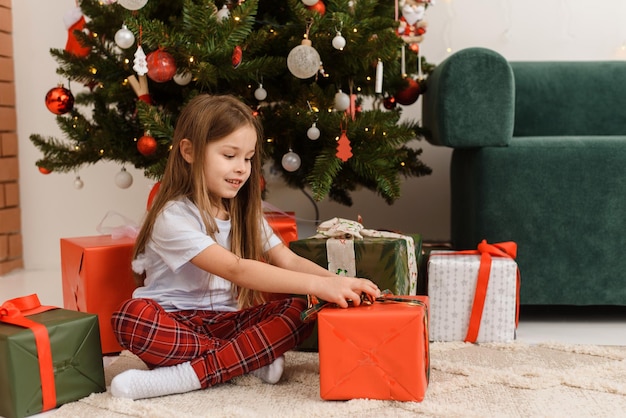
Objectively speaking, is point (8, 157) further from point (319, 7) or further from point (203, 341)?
point (203, 341)

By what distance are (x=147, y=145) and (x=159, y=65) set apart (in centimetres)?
21

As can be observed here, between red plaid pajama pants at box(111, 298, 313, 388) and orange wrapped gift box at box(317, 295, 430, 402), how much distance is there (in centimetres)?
16

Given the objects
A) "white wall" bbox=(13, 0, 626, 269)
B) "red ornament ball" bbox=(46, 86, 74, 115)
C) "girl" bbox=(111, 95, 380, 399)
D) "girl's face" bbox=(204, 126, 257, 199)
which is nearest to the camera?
"girl" bbox=(111, 95, 380, 399)

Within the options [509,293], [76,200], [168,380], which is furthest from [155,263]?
[76,200]

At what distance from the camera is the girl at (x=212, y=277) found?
4.49ft

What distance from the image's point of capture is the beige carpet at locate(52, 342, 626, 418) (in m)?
1.24

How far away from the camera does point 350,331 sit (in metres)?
1.28

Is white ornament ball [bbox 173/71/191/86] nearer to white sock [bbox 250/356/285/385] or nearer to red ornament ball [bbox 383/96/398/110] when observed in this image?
red ornament ball [bbox 383/96/398/110]

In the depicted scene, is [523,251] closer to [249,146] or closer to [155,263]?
[249,146]

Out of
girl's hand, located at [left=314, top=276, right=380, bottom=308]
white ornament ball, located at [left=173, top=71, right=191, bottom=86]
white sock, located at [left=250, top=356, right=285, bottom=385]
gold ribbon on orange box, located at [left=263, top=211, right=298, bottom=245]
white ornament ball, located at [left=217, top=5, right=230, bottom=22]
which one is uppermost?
white ornament ball, located at [left=217, top=5, right=230, bottom=22]

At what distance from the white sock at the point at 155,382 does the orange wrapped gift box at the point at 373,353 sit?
0.84 ft

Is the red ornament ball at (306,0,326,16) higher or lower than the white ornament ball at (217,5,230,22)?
higher

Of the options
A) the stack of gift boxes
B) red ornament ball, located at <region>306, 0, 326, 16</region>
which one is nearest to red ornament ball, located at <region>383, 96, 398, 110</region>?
red ornament ball, located at <region>306, 0, 326, 16</region>

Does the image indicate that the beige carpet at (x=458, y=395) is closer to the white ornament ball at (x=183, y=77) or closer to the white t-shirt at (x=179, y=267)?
the white t-shirt at (x=179, y=267)
